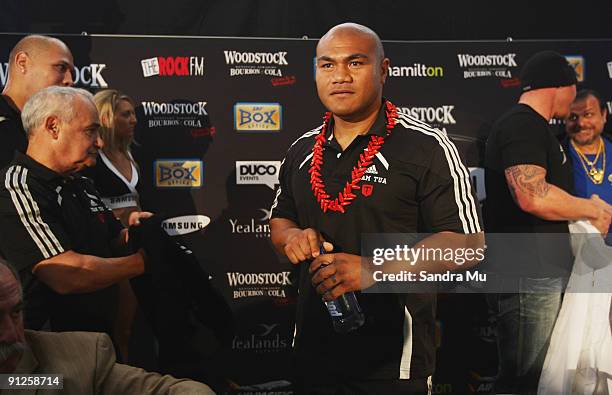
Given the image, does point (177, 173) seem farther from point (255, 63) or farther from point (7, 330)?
point (7, 330)

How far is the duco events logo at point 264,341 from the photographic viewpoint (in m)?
3.82

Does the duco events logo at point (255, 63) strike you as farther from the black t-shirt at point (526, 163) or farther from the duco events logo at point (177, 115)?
the black t-shirt at point (526, 163)

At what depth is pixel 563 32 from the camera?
4.03 m

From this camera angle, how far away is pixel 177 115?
12.5ft

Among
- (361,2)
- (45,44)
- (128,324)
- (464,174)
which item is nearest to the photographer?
(464,174)

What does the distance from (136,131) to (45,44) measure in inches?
27.6

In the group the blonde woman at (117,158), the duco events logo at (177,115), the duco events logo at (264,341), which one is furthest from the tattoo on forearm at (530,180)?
the blonde woman at (117,158)

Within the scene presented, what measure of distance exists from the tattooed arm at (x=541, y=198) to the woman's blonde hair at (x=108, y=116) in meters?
1.97

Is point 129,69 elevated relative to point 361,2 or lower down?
lower down

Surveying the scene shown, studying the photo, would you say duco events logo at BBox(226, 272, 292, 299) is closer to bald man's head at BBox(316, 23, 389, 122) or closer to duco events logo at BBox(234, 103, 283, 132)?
duco events logo at BBox(234, 103, 283, 132)

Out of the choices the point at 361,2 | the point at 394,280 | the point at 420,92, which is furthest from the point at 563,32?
the point at 394,280

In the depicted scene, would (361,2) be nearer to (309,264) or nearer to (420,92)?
(420,92)

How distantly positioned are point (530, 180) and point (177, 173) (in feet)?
6.00

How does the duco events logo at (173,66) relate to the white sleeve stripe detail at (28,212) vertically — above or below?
above
